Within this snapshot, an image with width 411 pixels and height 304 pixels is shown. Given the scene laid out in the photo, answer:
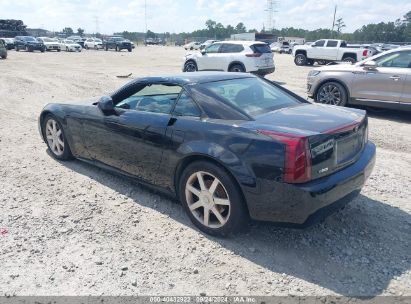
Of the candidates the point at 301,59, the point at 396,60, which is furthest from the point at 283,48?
the point at 396,60

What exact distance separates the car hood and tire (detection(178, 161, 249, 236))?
0.53 meters

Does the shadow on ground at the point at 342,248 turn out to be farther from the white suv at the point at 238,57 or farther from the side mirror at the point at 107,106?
the white suv at the point at 238,57

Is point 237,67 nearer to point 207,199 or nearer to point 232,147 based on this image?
point 207,199

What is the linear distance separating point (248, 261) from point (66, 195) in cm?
241

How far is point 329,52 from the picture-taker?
23.2 meters

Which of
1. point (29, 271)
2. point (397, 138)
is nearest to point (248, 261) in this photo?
point (29, 271)

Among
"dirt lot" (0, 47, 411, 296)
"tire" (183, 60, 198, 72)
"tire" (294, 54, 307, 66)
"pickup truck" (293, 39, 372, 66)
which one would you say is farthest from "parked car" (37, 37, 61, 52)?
"dirt lot" (0, 47, 411, 296)

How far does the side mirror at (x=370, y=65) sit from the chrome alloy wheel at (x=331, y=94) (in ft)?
2.60

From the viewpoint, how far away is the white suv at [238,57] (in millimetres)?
14836

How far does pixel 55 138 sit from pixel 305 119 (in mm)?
3733

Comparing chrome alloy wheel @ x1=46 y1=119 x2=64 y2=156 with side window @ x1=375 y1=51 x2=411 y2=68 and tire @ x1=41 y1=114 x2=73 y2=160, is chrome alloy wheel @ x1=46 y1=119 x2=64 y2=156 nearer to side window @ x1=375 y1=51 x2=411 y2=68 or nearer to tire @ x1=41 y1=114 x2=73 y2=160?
tire @ x1=41 y1=114 x2=73 y2=160

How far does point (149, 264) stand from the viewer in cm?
310

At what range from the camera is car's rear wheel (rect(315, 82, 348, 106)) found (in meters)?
8.73

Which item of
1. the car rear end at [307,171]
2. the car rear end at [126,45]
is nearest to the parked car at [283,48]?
the car rear end at [126,45]
